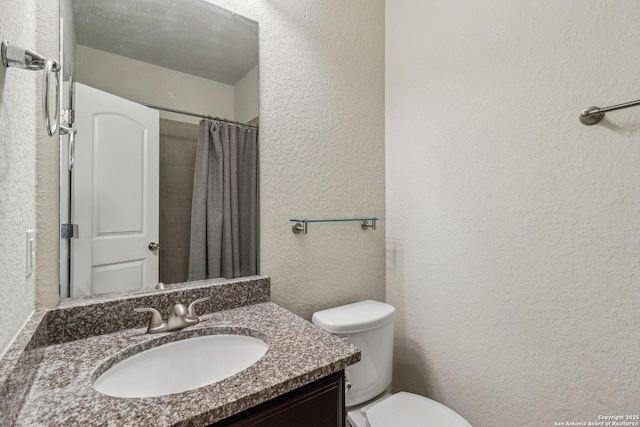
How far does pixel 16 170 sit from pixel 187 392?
0.63 m

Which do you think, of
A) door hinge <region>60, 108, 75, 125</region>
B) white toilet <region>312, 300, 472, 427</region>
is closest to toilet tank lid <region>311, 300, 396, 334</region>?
white toilet <region>312, 300, 472, 427</region>

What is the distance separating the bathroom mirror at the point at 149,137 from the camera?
2.95ft

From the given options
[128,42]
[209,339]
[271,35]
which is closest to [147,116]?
[128,42]

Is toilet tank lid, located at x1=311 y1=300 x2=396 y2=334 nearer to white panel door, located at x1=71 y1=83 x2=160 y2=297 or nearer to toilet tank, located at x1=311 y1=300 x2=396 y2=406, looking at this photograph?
toilet tank, located at x1=311 y1=300 x2=396 y2=406

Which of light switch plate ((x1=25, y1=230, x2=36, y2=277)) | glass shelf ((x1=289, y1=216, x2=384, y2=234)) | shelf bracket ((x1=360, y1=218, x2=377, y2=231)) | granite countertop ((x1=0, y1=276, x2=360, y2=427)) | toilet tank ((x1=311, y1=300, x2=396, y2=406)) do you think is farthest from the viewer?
shelf bracket ((x1=360, y1=218, x2=377, y2=231))

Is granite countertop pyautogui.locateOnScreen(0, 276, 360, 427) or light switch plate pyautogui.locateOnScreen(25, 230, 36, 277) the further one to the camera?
light switch plate pyautogui.locateOnScreen(25, 230, 36, 277)

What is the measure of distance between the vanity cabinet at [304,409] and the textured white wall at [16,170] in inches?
19.3

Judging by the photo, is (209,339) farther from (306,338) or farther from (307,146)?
(307,146)

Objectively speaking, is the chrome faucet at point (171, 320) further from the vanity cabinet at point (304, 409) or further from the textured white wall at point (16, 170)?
the vanity cabinet at point (304, 409)

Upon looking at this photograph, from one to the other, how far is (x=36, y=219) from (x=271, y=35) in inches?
42.2

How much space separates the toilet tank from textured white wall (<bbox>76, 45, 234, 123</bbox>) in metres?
0.93

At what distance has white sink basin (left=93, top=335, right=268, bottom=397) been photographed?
73 centimetres

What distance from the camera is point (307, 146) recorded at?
1.31 m

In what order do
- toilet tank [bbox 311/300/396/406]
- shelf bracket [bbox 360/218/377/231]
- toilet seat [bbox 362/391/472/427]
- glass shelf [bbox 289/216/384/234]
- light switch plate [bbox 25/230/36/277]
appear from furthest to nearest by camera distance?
1. shelf bracket [bbox 360/218/377/231]
2. glass shelf [bbox 289/216/384/234]
3. toilet tank [bbox 311/300/396/406]
4. toilet seat [bbox 362/391/472/427]
5. light switch plate [bbox 25/230/36/277]
